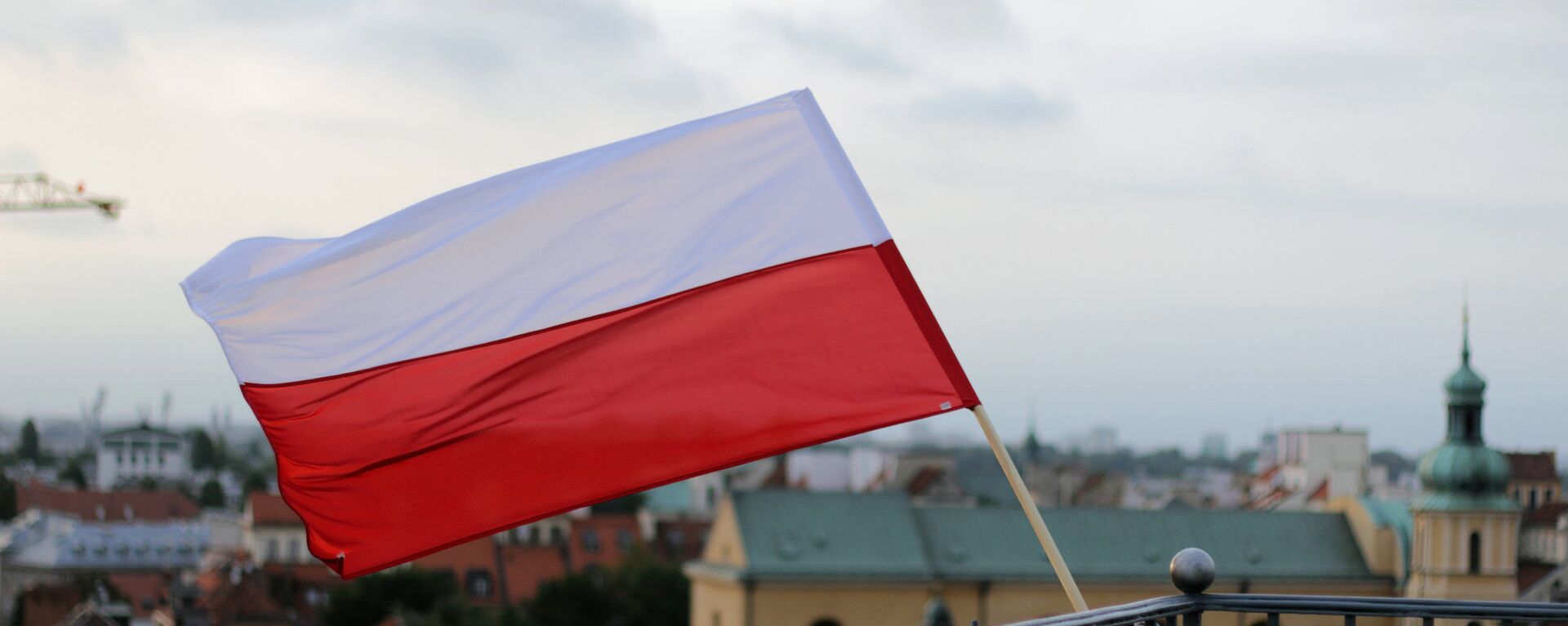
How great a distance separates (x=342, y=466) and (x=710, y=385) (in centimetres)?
121

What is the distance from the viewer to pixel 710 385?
591 centimetres

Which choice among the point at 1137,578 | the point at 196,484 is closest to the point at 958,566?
the point at 1137,578

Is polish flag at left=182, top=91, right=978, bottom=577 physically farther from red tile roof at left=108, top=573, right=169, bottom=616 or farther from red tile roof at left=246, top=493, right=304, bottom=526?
red tile roof at left=246, top=493, right=304, bottom=526

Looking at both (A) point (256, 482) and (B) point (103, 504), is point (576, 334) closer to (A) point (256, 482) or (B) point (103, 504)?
(B) point (103, 504)

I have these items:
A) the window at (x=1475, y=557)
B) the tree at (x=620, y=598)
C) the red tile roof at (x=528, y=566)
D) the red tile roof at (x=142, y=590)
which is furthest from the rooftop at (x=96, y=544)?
the window at (x=1475, y=557)

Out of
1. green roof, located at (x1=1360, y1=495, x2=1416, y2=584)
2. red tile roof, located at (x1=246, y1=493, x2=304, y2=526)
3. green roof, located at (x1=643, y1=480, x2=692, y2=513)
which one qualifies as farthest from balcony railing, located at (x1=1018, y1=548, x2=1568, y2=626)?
green roof, located at (x1=643, y1=480, x2=692, y2=513)

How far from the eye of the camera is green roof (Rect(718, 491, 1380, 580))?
51.5 m

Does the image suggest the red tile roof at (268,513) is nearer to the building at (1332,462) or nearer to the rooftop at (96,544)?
the rooftop at (96,544)

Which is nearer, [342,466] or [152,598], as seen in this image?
[342,466]

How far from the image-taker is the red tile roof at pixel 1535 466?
8300cm

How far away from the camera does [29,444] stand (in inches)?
6437

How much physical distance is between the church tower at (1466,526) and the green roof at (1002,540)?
2.67 metres

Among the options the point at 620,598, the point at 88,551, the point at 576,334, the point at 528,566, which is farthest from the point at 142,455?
the point at 576,334

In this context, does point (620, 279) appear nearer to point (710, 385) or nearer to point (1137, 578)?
point (710, 385)
